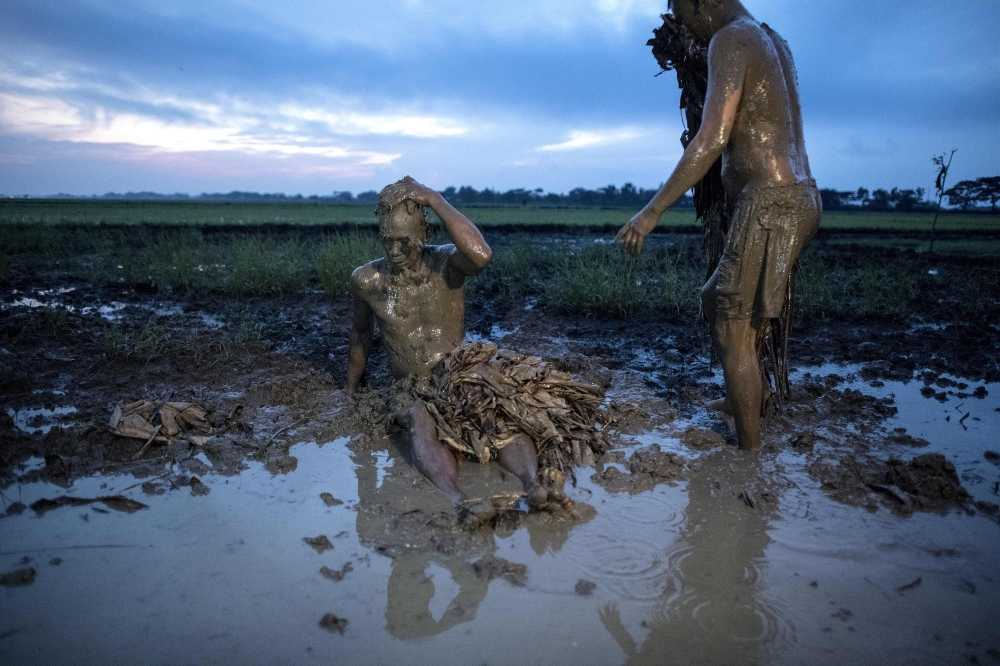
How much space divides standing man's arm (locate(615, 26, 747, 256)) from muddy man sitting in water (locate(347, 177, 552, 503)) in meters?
0.85

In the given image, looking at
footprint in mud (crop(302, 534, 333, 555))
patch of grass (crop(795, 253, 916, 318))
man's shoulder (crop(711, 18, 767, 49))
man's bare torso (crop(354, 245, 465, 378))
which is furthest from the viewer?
patch of grass (crop(795, 253, 916, 318))

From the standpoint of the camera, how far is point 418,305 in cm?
392

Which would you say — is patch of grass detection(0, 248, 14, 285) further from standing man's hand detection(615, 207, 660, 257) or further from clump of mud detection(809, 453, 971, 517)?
clump of mud detection(809, 453, 971, 517)

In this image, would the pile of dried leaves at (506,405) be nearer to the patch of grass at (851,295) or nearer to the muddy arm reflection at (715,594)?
the muddy arm reflection at (715,594)

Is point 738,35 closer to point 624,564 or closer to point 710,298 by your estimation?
point 710,298

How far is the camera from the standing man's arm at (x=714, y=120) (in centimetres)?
313

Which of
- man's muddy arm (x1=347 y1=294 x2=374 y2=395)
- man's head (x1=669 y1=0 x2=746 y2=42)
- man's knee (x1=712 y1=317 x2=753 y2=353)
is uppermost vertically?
man's head (x1=669 y1=0 x2=746 y2=42)

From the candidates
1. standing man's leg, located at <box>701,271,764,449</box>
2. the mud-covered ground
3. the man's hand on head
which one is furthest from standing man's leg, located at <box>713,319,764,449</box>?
the man's hand on head

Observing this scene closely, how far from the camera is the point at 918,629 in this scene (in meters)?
2.20

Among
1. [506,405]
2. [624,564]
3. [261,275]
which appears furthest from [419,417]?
[261,275]

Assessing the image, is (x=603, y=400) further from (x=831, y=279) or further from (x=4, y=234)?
(x=4, y=234)

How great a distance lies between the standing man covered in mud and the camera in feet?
10.4

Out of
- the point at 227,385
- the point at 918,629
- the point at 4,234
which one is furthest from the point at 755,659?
the point at 4,234

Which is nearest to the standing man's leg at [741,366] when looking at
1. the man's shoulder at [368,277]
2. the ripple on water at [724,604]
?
the ripple on water at [724,604]
